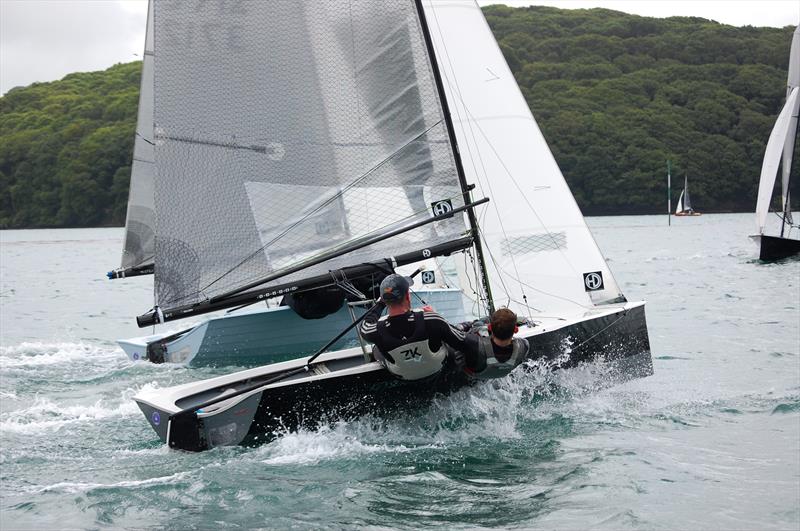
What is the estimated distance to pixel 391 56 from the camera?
7.32 metres

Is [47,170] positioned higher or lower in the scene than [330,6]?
A: higher

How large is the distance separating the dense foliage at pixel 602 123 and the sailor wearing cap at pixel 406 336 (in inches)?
2543

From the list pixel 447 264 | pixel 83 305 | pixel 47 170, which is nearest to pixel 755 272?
pixel 447 264

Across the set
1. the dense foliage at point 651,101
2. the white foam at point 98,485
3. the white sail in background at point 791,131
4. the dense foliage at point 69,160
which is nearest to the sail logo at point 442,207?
the white foam at point 98,485

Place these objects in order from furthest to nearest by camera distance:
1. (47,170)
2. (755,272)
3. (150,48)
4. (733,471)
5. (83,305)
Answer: (47,170) < (755,272) < (83,305) < (150,48) < (733,471)

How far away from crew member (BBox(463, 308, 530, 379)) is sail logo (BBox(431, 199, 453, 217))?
117cm

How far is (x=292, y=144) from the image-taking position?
24.1 ft

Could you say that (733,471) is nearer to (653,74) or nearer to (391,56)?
(391,56)

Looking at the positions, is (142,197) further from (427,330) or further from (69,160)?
(69,160)

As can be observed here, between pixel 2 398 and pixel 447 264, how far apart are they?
18344mm

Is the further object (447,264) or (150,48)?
(447,264)

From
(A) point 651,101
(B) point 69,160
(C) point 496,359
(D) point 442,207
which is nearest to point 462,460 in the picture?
(C) point 496,359

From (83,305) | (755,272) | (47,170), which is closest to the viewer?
(83,305)

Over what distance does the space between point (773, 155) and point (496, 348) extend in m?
19.6
